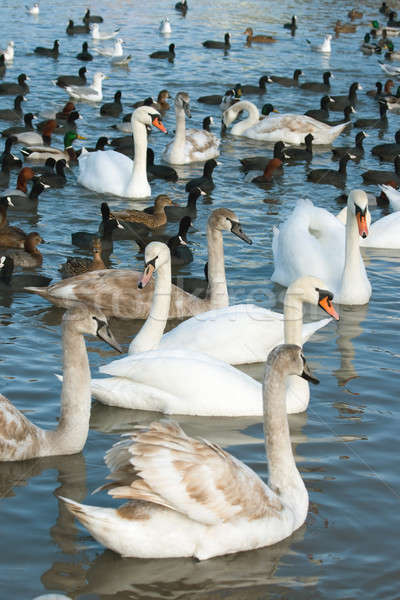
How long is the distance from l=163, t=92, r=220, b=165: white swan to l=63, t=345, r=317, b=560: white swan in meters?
13.3

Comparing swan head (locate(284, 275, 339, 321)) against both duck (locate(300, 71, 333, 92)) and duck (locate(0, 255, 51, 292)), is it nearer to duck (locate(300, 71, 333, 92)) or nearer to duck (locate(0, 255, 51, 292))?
duck (locate(0, 255, 51, 292))

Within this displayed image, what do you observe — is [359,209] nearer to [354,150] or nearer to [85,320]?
[85,320]

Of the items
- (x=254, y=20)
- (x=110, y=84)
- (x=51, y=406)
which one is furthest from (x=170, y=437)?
(x=254, y=20)

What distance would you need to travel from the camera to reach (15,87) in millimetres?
25250

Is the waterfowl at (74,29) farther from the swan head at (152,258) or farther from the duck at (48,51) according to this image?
the swan head at (152,258)

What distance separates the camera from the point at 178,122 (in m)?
19.2

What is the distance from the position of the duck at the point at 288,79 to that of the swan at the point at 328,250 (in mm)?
16139

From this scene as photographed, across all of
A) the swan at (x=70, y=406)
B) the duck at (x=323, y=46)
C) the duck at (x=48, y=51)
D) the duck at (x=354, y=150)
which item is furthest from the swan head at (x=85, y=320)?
the duck at (x=323, y=46)

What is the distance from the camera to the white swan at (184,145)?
63.1 ft

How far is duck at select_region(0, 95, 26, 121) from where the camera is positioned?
22.5 meters

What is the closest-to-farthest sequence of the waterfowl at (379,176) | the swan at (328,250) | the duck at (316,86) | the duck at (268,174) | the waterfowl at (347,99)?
the swan at (328,250)
the duck at (268,174)
the waterfowl at (379,176)
the waterfowl at (347,99)
the duck at (316,86)

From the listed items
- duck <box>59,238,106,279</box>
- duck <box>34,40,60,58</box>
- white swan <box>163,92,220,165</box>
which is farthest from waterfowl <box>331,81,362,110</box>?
duck <box>59,238,106,279</box>

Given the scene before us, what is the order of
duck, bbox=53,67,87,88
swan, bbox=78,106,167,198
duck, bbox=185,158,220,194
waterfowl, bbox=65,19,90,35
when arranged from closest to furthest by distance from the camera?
swan, bbox=78,106,167,198 → duck, bbox=185,158,220,194 → duck, bbox=53,67,87,88 → waterfowl, bbox=65,19,90,35

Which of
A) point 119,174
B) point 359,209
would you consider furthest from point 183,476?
point 119,174
